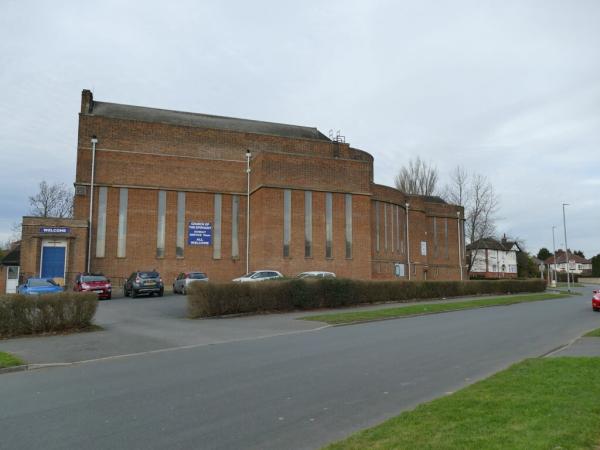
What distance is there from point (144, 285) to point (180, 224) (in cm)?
959

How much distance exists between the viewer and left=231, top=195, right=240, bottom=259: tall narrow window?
130 feet

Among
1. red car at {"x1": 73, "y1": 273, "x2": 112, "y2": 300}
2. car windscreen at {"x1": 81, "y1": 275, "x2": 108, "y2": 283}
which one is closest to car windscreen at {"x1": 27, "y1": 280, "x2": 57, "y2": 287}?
red car at {"x1": 73, "y1": 273, "x2": 112, "y2": 300}

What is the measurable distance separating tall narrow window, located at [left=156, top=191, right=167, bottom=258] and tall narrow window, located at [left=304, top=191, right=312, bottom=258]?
10789 millimetres

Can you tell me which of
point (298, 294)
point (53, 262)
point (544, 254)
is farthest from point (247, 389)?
point (544, 254)

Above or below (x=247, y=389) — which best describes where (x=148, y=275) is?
above

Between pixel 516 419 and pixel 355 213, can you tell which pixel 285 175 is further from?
pixel 516 419

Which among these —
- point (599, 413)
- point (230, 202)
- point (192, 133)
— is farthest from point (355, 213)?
point (599, 413)

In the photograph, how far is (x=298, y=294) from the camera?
22859mm

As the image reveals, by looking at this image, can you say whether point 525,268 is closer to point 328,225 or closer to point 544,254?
point 544,254

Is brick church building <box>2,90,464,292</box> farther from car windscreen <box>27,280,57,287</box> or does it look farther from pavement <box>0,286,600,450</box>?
pavement <box>0,286,600,450</box>

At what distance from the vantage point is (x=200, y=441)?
17.5 feet

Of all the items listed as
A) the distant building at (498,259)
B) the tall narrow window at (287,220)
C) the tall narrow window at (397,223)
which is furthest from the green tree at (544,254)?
the tall narrow window at (287,220)

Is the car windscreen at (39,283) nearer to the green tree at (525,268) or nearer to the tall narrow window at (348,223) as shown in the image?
the tall narrow window at (348,223)

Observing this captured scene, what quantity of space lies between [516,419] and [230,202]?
117 feet
